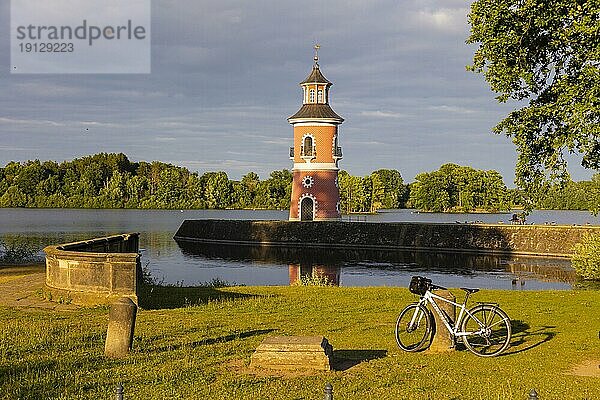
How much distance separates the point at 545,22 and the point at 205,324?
9.50m

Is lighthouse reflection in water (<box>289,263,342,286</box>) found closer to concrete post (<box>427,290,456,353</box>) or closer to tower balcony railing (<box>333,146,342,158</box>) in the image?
tower balcony railing (<box>333,146,342,158</box>)

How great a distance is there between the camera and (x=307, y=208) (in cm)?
6631

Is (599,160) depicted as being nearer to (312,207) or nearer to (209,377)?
(209,377)

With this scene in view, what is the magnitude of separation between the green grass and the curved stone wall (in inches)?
34.3

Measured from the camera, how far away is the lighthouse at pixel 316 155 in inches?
2547

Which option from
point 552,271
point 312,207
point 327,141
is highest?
point 327,141

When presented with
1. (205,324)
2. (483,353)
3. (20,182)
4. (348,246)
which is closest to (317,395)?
(483,353)

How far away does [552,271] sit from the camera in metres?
45.6

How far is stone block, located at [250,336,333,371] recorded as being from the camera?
11.5 metres

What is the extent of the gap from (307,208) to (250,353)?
5358cm

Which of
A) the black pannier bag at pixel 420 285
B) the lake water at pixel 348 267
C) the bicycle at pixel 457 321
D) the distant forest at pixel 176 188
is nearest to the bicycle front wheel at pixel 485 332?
the bicycle at pixel 457 321

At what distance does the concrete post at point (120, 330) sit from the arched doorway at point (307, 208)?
53103 millimetres

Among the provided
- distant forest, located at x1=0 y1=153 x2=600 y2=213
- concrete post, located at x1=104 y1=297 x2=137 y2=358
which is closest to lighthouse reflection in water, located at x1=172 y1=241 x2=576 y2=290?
concrete post, located at x1=104 y1=297 x2=137 y2=358

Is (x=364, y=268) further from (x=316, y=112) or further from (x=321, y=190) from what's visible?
(x=316, y=112)
